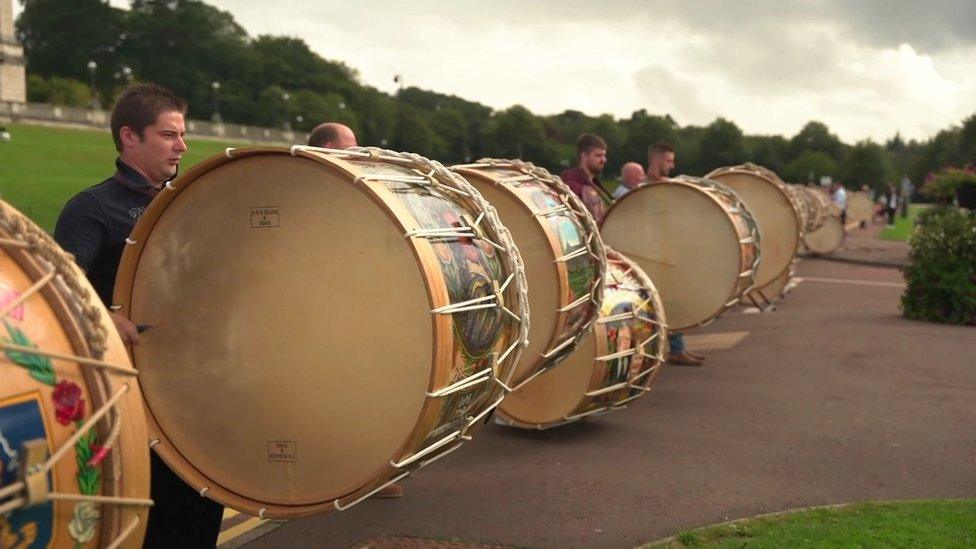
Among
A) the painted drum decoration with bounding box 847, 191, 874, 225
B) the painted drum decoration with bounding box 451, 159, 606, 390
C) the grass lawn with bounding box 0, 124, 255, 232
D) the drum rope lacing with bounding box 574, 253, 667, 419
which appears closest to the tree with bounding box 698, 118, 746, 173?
the grass lawn with bounding box 0, 124, 255, 232

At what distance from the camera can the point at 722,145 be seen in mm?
96438

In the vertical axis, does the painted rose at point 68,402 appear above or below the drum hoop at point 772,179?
below

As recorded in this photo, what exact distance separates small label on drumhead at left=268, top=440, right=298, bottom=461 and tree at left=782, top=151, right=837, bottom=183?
92626 mm

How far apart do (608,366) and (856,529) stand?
1978mm

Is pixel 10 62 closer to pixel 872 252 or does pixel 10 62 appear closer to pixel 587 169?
pixel 872 252

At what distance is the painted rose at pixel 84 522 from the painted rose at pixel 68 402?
0.17 meters

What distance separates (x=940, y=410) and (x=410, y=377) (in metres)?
5.50

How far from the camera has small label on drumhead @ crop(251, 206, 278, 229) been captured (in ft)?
10.2

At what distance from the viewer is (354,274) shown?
3.05 metres

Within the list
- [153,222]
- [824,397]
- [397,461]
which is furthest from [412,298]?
[824,397]

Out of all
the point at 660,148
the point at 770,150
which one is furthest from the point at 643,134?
the point at 660,148

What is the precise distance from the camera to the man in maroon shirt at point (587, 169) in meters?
7.50

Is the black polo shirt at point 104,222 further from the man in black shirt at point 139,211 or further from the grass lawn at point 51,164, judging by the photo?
the grass lawn at point 51,164

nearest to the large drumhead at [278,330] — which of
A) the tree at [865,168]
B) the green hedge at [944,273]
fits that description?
the green hedge at [944,273]
